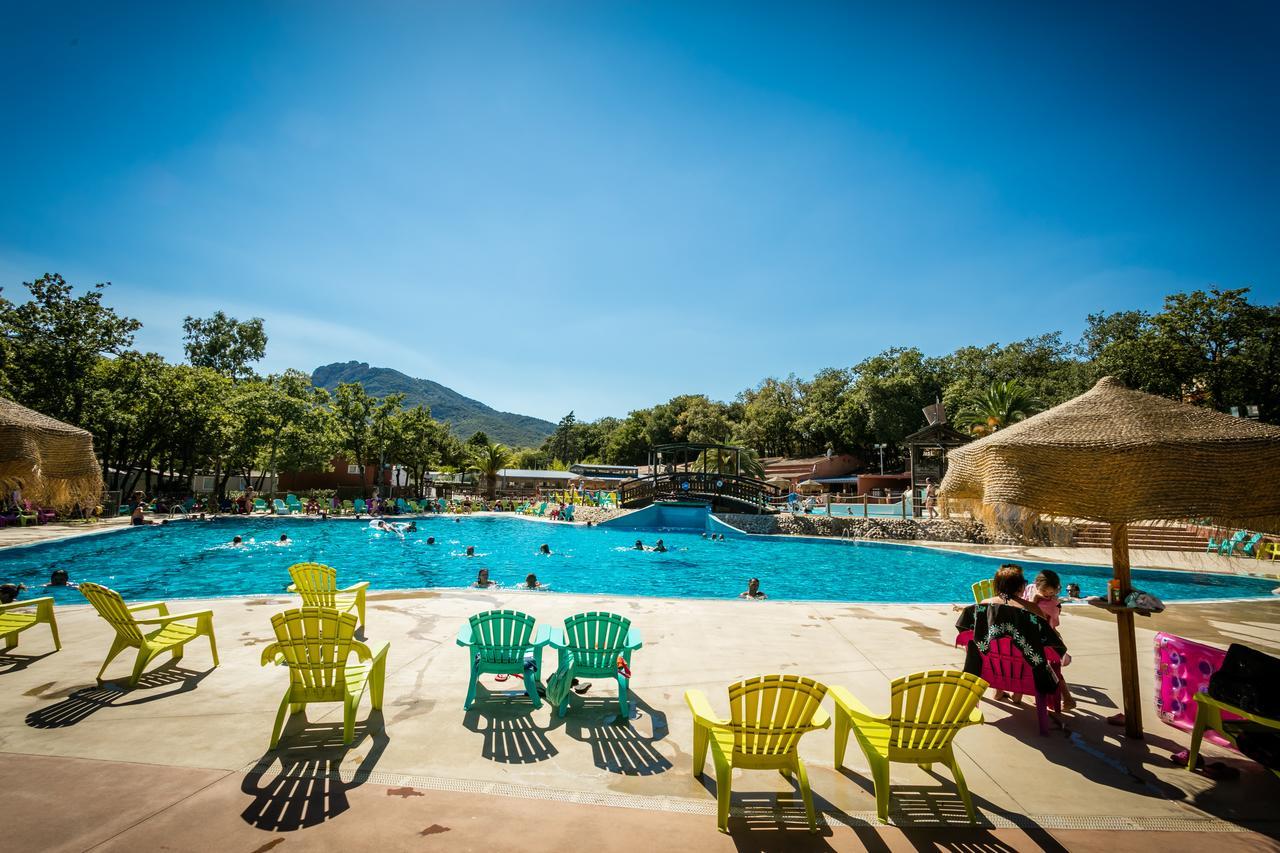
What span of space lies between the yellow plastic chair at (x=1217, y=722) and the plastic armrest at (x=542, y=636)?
508cm

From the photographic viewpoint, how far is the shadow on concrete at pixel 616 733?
4.01 meters

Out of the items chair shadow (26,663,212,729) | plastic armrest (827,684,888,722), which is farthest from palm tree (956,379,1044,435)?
chair shadow (26,663,212,729)

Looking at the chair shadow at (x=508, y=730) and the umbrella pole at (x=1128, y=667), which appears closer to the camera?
the chair shadow at (x=508, y=730)

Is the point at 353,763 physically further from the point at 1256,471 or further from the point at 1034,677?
the point at 1256,471

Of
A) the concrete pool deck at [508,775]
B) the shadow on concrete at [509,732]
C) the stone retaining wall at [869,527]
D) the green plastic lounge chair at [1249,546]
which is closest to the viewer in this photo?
the concrete pool deck at [508,775]

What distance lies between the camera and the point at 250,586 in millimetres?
15039

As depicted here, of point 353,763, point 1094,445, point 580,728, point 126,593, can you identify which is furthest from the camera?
point 126,593

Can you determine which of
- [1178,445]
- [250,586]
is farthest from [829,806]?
[250,586]

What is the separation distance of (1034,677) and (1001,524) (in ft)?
4.27

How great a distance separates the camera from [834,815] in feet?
11.4

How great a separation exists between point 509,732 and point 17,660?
602 centimetres

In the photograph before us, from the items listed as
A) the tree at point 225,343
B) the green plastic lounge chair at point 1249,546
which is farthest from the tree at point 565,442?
the green plastic lounge chair at point 1249,546

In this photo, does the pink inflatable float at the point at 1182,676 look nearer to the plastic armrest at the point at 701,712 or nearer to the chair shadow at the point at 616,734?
the plastic armrest at the point at 701,712

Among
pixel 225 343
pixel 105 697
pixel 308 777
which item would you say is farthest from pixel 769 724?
pixel 225 343
